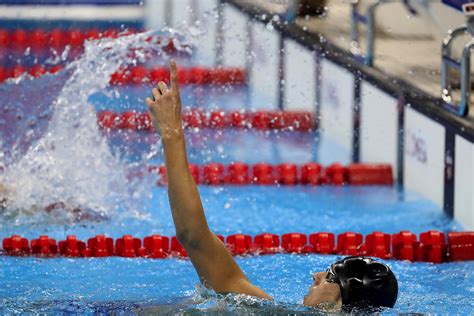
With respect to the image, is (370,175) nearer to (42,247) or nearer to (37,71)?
(42,247)

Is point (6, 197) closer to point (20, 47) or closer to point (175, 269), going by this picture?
point (175, 269)

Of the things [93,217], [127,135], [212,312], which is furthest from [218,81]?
[212,312]

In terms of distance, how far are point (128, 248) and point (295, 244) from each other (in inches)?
28.8

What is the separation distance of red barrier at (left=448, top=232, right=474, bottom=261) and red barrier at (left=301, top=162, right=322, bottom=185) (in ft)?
6.07

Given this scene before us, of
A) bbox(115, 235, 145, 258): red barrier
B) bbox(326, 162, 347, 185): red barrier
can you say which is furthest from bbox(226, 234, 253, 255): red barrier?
bbox(326, 162, 347, 185): red barrier

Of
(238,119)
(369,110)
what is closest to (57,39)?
(238,119)

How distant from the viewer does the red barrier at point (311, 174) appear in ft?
21.1

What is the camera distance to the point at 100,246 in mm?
4555

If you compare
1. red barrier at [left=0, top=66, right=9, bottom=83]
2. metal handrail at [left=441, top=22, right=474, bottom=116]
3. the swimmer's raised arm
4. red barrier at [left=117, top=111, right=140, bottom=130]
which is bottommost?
the swimmer's raised arm

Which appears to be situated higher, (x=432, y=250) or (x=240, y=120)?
(x=240, y=120)

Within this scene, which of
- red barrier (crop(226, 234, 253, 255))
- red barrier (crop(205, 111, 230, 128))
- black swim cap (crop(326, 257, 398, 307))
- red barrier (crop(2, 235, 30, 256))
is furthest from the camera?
red barrier (crop(205, 111, 230, 128))

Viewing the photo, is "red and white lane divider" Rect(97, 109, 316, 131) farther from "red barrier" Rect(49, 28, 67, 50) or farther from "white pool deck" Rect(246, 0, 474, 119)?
"red barrier" Rect(49, 28, 67, 50)

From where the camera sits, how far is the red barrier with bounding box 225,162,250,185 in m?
6.32

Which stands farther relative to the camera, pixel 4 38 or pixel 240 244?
pixel 4 38
